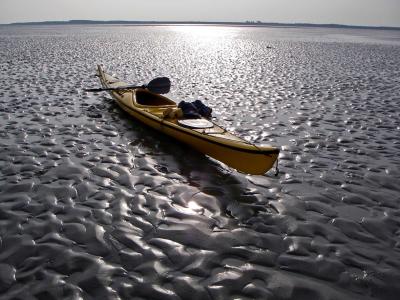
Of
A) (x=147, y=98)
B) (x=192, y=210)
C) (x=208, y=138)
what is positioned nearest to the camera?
(x=192, y=210)

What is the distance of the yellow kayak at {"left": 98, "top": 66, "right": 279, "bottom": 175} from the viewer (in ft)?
30.6

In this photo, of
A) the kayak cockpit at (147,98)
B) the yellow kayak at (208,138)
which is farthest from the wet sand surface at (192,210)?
the kayak cockpit at (147,98)

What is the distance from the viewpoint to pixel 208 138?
1072 centimetres

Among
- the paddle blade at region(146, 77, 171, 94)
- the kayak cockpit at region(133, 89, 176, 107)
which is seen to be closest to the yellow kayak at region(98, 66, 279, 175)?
the kayak cockpit at region(133, 89, 176, 107)

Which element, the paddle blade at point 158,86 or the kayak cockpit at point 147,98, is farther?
the kayak cockpit at point 147,98

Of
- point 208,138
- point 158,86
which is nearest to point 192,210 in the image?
point 208,138

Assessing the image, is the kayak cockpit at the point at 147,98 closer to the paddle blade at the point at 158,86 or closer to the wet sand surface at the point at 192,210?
the paddle blade at the point at 158,86

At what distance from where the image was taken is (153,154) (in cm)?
1197

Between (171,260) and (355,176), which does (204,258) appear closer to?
(171,260)

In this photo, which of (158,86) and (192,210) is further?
(158,86)

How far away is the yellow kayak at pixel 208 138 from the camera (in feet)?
30.6

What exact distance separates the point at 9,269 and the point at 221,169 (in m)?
6.26

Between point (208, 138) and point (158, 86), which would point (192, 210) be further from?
point (158, 86)

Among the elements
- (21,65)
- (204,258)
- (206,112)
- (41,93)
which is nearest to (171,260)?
(204,258)
